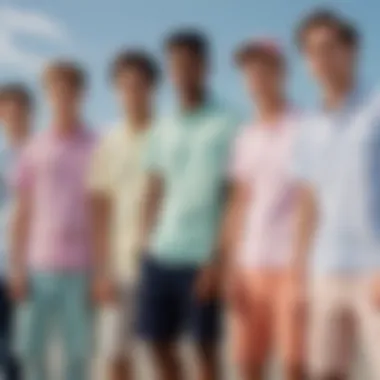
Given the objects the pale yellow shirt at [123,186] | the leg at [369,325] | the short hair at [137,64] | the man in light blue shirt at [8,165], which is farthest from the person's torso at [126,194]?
the leg at [369,325]

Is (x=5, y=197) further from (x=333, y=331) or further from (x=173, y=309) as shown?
(x=333, y=331)

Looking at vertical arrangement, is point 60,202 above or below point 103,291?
above

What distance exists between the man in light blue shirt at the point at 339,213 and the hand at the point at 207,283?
154 millimetres

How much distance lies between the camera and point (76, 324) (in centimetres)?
218

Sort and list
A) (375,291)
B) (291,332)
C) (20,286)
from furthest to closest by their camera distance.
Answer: (20,286) < (291,332) < (375,291)

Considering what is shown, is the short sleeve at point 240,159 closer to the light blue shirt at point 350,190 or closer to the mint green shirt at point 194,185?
the mint green shirt at point 194,185

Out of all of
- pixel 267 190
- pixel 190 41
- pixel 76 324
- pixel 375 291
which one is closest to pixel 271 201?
pixel 267 190

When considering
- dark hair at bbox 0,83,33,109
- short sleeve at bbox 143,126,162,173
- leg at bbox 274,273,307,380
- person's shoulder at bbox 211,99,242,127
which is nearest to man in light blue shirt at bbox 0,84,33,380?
dark hair at bbox 0,83,33,109

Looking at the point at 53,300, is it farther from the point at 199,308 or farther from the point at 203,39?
the point at 203,39

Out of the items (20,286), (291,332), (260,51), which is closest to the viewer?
(291,332)

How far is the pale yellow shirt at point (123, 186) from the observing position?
213 centimetres

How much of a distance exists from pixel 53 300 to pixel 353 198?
2.11 feet

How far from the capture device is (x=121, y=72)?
221cm

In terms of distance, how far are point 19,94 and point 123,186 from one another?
0.32m
